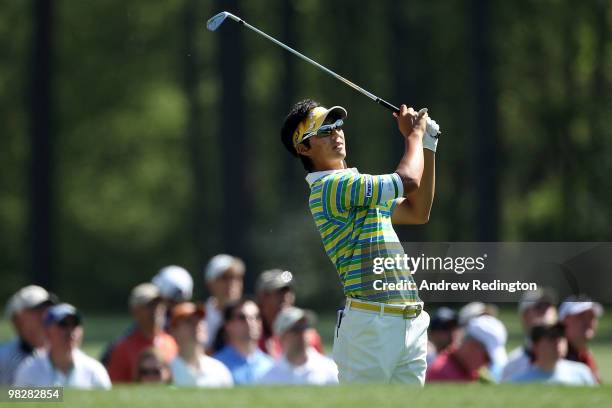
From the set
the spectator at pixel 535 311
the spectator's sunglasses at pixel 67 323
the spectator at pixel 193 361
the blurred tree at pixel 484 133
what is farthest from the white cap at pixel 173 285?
the blurred tree at pixel 484 133

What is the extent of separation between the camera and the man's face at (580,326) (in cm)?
950

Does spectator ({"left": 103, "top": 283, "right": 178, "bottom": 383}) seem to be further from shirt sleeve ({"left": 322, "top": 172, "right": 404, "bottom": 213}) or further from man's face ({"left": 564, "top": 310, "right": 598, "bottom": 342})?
shirt sleeve ({"left": 322, "top": 172, "right": 404, "bottom": 213})

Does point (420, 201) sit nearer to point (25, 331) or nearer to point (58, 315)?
point (58, 315)

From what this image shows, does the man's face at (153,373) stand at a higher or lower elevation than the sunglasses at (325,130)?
lower

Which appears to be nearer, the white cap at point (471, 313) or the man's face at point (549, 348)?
the man's face at point (549, 348)

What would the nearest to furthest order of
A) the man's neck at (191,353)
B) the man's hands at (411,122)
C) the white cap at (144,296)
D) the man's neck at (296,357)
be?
the man's hands at (411,122), the man's neck at (191,353), the man's neck at (296,357), the white cap at (144,296)

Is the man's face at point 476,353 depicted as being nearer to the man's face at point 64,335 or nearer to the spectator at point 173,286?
the spectator at point 173,286

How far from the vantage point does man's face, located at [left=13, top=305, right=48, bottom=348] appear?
353 inches

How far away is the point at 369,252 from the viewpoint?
18.7 ft

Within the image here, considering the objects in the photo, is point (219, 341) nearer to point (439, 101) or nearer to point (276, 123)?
point (439, 101)

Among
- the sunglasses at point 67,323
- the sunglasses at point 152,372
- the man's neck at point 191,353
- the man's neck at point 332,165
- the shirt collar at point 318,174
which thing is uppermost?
the man's neck at point 332,165

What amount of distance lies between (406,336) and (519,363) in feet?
12.3

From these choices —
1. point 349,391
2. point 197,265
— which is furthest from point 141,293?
point 197,265

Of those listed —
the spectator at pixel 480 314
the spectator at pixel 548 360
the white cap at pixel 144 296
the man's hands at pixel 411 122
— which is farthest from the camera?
the spectator at pixel 480 314
